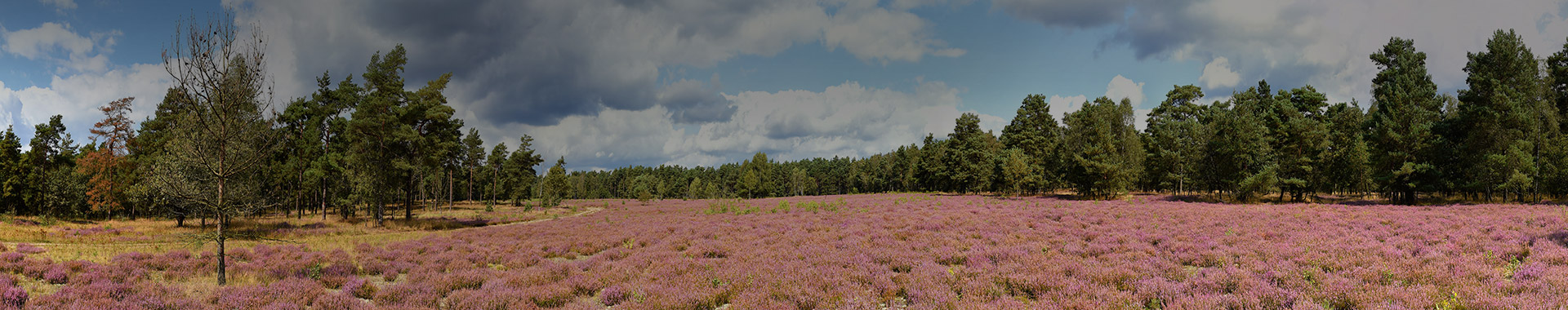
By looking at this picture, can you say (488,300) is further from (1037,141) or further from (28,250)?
(1037,141)

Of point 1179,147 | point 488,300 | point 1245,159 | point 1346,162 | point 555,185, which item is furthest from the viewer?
point 555,185

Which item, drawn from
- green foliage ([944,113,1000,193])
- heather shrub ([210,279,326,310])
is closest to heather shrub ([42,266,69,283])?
heather shrub ([210,279,326,310])

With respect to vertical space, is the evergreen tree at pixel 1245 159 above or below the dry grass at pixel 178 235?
above

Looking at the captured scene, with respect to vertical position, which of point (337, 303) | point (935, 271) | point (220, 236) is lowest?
point (337, 303)

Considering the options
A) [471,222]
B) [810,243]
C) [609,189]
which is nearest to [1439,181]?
[810,243]

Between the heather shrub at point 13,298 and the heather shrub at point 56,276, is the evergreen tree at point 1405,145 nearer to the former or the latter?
the heather shrub at point 13,298

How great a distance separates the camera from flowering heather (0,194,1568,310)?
7.32 m

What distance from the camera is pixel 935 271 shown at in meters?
10.0

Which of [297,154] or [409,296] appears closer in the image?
[409,296]

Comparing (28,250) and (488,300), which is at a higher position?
(488,300)

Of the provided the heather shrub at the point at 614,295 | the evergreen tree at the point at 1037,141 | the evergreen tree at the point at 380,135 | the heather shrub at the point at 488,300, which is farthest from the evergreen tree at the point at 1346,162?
the evergreen tree at the point at 380,135

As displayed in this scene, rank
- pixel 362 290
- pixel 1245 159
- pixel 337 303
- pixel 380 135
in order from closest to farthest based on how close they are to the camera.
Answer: pixel 337 303 < pixel 362 290 < pixel 380 135 < pixel 1245 159

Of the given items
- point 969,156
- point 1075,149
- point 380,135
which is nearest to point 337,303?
point 380,135

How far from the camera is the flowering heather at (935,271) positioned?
24.0 feet
